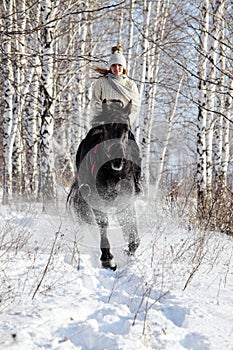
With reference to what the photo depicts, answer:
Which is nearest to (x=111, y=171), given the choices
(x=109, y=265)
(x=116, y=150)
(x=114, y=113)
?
(x=116, y=150)

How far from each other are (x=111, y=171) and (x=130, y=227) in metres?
0.87

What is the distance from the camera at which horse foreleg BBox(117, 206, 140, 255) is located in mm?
4082

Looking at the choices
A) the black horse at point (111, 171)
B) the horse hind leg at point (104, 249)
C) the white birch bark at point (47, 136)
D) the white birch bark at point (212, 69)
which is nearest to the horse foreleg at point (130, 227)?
the black horse at point (111, 171)

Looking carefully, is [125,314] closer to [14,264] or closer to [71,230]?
[14,264]

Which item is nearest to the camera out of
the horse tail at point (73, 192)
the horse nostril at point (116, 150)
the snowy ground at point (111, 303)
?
the snowy ground at point (111, 303)

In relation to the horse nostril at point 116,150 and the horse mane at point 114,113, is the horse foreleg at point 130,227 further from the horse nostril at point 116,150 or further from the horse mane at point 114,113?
the horse mane at point 114,113

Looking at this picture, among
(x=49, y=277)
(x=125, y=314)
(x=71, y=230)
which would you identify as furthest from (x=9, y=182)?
(x=125, y=314)

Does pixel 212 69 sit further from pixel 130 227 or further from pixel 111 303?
pixel 111 303

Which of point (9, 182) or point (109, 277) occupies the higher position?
point (9, 182)

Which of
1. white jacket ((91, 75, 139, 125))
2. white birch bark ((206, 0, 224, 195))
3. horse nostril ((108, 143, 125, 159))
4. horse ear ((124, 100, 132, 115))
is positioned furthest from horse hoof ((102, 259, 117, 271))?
white birch bark ((206, 0, 224, 195))

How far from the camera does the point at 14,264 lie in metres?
3.12

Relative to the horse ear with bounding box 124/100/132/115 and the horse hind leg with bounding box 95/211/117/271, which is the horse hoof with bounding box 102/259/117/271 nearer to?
the horse hind leg with bounding box 95/211/117/271

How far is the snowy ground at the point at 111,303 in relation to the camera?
2.01 metres

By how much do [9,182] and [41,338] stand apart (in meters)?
6.75
